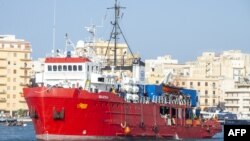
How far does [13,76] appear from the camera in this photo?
157m

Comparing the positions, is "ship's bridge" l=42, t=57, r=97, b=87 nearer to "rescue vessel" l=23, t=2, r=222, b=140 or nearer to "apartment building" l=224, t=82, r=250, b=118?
"rescue vessel" l=23, t=2, r=222, b=140

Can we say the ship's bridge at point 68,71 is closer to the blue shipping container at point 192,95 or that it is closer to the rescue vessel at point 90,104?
the rescue vessel at point 90,104

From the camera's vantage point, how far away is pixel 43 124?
57406 millimetres

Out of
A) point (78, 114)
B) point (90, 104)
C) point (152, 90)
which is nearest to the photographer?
point (78, 114)

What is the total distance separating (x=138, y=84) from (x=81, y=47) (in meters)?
6.49

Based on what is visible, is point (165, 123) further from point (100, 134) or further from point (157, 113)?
point (100, 134)

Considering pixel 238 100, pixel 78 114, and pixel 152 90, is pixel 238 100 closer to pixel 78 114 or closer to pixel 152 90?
pixel 152 90

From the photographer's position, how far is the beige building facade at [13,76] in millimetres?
156125

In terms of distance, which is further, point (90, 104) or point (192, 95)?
point (192, 95)

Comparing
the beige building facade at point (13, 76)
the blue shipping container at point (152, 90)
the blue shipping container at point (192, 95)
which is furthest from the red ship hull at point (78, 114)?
the beige building facade at point (13, 76)

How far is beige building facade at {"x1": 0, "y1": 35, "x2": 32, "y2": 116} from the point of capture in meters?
156

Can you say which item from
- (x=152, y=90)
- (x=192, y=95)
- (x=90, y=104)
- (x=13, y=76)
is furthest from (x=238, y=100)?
(x=90, y=104)

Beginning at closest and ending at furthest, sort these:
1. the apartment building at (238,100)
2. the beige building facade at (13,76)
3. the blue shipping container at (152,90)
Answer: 1. the blue shipping container at (152,90)
2. the beige building facade at (13,76)
3. the apartment building at (238,100)

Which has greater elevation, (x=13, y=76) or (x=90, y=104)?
(x=13, y=76)
